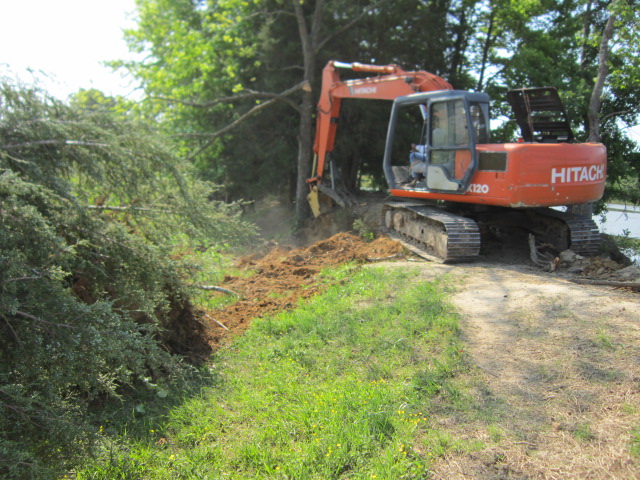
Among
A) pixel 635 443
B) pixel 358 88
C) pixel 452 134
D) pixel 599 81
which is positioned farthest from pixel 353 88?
pixel 635 443

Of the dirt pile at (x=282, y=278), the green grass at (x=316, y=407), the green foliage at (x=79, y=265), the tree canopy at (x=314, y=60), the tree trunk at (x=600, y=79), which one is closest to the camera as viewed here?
the green foliage at (x=79, y=265)

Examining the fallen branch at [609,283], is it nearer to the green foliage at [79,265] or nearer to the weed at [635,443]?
the weed at [635,443]

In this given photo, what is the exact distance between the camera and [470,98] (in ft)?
29.7

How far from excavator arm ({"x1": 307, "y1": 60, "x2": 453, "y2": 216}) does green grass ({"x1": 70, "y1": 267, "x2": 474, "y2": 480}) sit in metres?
5.34

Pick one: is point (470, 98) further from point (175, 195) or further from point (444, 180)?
point (175, 195)

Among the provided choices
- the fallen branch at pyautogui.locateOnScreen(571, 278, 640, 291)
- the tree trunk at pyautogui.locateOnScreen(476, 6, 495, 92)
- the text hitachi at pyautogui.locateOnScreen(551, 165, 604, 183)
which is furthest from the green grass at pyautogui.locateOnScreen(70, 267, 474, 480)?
the tree trunk at pyautogui.locateOnScreen(476, 6, 495, 92)

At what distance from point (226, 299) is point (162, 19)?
1305cm

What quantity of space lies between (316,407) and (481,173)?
5.63m

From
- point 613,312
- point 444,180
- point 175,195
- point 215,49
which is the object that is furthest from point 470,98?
point 215,49

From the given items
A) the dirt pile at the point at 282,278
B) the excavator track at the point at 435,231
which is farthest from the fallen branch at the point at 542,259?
the dirt pile at the point at 282,278

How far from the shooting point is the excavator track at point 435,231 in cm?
876

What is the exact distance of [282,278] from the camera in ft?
29.8

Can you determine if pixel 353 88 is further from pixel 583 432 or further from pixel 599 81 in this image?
pixel 583 432

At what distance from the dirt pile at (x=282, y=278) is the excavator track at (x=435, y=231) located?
43 centimetres
